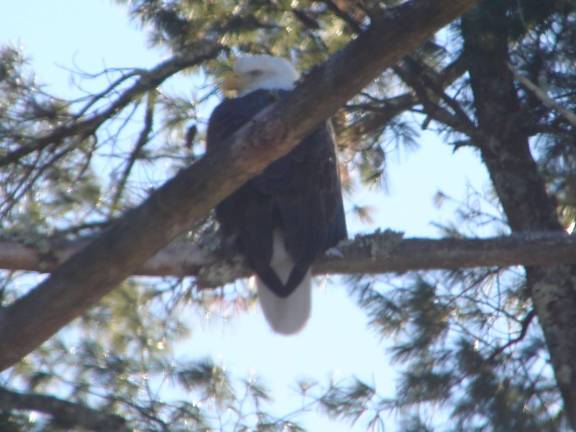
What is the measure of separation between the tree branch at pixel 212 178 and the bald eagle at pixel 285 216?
2.28 feet

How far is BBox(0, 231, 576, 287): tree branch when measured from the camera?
9.80 ft

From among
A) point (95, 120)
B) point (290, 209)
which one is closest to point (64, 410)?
point (290, 209)

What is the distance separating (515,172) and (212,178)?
4.75ft

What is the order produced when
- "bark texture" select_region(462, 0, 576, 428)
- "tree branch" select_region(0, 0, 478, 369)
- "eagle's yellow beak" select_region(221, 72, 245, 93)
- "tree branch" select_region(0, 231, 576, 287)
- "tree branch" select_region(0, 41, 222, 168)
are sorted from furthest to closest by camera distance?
"eagle's yellow beak" select_region(221, 72, 245, 93)
"tree branch" select_region(0, 41, 222, 168)
"bark texture" select_region(462, 0, 576, 428)
"tree branch" select_region(0, 231, 576, 287)
"tree branch" select_region(0, 0, 478, 369)

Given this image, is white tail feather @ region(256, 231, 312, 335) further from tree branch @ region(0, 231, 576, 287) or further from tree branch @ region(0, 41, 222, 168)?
tree branch @ region(0, 41, 222, 168)

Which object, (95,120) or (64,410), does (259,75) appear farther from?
(64,410)

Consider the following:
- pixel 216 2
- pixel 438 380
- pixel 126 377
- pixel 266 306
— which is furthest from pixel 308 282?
pixel 216 2

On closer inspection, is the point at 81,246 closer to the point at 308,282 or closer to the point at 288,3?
the point at 308,282

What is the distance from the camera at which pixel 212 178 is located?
2646mm

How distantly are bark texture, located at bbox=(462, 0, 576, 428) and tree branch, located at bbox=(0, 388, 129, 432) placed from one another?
4.35ft

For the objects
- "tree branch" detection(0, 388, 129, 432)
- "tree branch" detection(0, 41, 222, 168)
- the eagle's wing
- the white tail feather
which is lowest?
"tree branch" detection(0, 388, 129, 432)

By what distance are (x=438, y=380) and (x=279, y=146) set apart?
110 centimetres

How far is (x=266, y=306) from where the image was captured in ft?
12.2

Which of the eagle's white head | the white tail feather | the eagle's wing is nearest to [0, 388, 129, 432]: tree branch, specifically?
the eagle's wing
